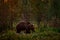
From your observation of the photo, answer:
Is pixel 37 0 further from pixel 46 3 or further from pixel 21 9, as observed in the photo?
pixel 21 9

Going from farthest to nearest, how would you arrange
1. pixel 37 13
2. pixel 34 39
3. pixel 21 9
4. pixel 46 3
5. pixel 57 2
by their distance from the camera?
pixel 21 9, pixel 37 13, pixel 46 3, pixel 57 2, pixel 34 39

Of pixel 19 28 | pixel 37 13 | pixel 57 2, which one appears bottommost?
pixel 19 28

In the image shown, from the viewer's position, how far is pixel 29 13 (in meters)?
10.0

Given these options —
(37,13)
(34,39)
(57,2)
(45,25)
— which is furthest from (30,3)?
(34,39)

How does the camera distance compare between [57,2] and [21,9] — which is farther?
Result: [21,9]

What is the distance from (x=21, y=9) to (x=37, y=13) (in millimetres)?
1256

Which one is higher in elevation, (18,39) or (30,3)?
(30,3)

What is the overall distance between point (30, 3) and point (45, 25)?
1444 millimetres

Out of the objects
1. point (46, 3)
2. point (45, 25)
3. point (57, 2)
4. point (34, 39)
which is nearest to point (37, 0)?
point (46, 3)

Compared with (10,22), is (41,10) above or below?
above

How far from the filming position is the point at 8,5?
8898 mm

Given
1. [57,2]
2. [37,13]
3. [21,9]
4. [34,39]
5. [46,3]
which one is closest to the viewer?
[34,39]

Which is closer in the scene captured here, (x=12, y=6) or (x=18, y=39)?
(x=18, y=39)

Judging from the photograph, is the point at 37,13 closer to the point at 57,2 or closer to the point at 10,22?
the point at 10,22
